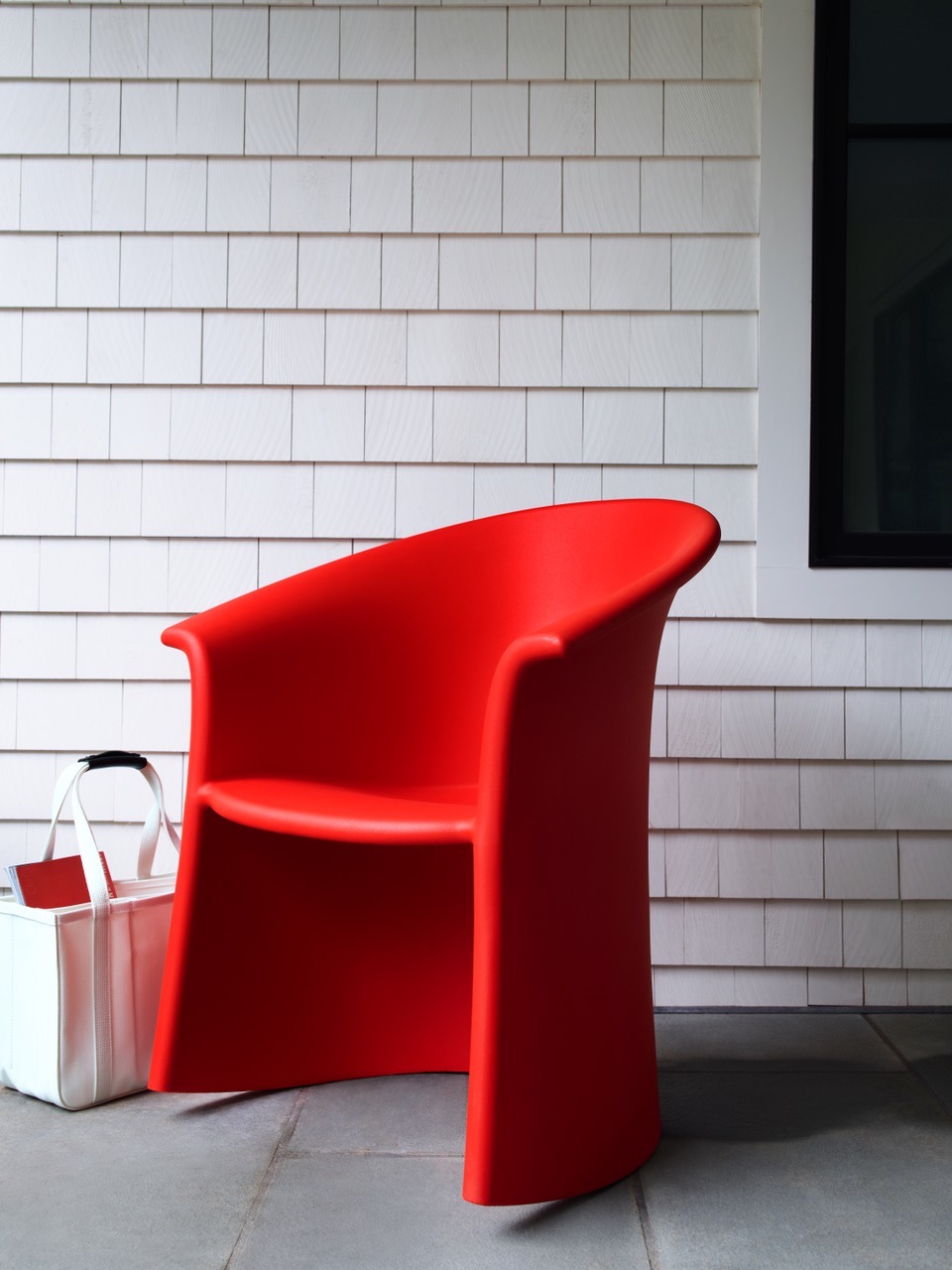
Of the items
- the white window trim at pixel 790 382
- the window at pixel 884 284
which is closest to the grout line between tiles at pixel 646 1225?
the white window trim at pixel 790 382

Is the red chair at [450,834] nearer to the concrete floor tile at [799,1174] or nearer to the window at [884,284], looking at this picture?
the concrete floor tile at [799,1174]

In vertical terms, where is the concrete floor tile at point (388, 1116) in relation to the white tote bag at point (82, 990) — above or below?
below

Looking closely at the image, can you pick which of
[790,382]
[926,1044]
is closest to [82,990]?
[926,1044]

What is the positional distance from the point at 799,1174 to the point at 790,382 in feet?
4.67

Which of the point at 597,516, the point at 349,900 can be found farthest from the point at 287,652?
the point at 597,516

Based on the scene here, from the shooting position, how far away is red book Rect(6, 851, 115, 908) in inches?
66.9

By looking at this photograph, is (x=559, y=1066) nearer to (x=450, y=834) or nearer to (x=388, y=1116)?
(x=450, y=834)

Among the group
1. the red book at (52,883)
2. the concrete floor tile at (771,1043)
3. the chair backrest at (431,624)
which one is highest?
the chair backrest at (431,624)

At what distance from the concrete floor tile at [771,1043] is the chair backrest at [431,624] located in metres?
0.65

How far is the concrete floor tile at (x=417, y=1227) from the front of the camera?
118 centimetres

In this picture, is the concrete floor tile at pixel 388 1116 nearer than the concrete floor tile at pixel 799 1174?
No

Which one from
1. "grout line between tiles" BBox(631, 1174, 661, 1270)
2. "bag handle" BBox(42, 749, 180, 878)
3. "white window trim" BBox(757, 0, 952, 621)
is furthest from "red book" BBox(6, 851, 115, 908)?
"white window trim" BBox(757, 0, 952, 621)

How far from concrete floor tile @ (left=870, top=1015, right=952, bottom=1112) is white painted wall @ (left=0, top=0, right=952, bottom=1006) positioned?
68mm

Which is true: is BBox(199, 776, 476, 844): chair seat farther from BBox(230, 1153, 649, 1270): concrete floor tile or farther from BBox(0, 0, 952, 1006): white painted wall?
BBox(0, 0, 952, 1006): white painted wall
